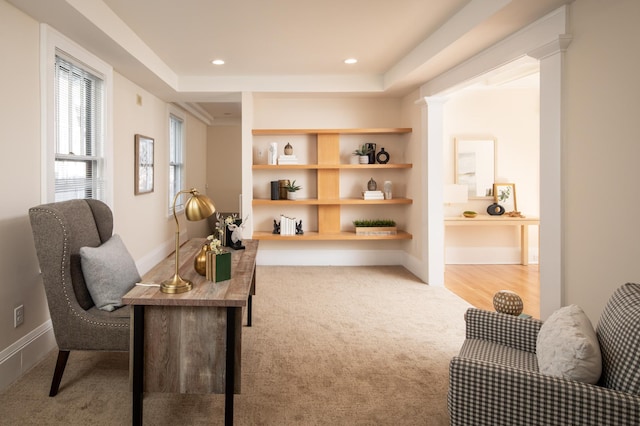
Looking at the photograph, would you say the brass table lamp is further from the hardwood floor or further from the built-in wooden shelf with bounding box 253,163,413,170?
the built-in wooden shelf with bounding box 253,163,413,170

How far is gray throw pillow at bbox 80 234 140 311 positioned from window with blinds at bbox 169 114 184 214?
4.32 metres

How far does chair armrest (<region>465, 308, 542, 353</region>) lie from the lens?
206 centimetres

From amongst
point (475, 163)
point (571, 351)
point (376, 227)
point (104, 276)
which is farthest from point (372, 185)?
point (571, 351)

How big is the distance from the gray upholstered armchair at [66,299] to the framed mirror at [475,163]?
5022 millimetres

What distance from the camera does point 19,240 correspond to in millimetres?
2752

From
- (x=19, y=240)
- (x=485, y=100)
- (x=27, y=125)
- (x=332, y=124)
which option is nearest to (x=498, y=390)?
(x=19, y=240)

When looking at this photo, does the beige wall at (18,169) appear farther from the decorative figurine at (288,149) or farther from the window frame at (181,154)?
the window frame at (181,154)

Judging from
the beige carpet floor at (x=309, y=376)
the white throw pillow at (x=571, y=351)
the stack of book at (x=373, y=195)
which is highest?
Result: the stack of book at (x=373, y=195)

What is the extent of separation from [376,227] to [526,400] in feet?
14.1

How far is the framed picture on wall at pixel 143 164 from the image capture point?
500 cm

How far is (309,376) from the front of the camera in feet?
8.75

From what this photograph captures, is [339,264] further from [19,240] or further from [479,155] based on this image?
[19,240]

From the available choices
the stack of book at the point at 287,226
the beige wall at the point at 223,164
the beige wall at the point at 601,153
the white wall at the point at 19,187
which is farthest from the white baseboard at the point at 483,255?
the white wall at the point at 19,187

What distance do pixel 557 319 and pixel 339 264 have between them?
4.41 metres
